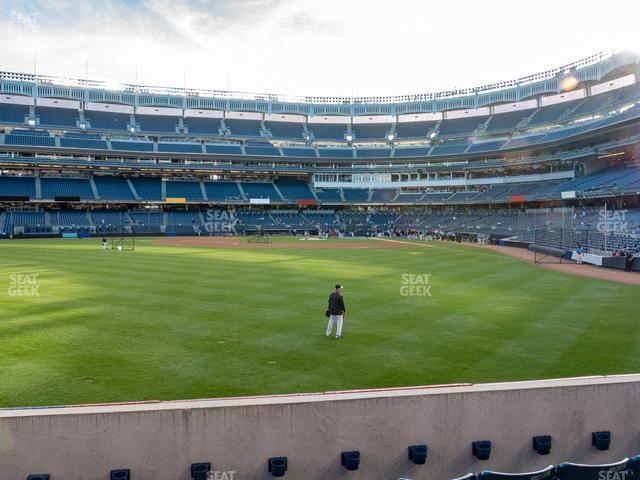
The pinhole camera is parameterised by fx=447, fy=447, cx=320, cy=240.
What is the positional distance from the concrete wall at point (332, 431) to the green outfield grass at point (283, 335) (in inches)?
83.8

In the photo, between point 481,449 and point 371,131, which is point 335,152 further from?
point 481,449

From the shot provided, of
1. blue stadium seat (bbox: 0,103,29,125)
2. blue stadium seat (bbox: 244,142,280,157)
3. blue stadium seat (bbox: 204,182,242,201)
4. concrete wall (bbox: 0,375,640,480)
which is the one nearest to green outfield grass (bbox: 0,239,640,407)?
concrete wall (bbox: 0,375,640,480)

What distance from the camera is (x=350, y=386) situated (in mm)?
9781

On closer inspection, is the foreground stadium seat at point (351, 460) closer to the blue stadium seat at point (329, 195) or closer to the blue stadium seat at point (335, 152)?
the blue stadium seat at point (329, 195)

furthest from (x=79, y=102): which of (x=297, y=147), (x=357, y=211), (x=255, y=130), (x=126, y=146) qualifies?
(x=357, y=211)

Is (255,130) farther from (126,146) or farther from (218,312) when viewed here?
(218,312)

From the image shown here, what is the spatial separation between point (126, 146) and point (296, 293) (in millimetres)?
72727

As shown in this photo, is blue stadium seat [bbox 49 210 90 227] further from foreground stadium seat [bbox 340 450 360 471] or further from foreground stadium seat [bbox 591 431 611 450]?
foreground stadium seat [bbox 591 431 611 450]

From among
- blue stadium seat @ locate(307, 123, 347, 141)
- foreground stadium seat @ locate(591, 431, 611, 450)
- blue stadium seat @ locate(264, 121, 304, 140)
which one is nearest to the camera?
foreground stadium seat @ locate(591, 431, 611, 450)

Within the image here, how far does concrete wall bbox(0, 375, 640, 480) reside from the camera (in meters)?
6.82

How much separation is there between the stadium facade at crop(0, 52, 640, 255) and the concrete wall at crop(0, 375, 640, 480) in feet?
181

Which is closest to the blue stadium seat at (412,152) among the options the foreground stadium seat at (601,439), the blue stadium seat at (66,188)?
the blue stadium seat at (66,188)

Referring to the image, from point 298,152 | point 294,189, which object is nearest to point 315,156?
point 298,152

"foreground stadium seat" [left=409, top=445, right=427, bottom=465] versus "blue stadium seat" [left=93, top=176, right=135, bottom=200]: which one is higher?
"blue stadium seat" [left=93, top=176, right=135, bottom=200]
